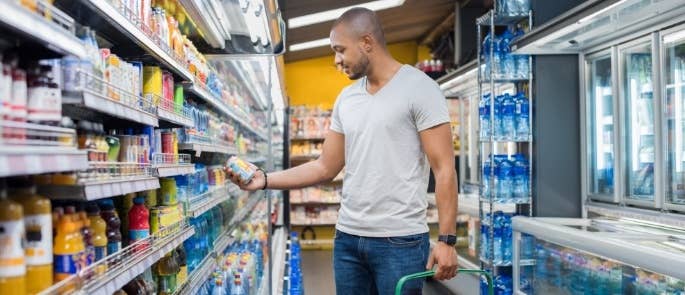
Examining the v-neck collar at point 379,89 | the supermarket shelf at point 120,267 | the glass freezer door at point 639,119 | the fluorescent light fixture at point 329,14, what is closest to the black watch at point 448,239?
the v-neck collar at point 379,89

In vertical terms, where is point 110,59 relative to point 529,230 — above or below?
above

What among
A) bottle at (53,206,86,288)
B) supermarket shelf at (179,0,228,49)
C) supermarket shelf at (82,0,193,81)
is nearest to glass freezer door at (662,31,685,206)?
supermarket shelf at (179,0,228,49)

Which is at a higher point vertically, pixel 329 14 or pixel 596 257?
pixel 329 14

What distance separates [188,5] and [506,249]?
3378 millimetres

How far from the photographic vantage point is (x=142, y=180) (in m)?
1.99

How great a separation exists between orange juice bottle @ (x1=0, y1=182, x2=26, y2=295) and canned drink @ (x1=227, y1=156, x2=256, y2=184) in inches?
56.6

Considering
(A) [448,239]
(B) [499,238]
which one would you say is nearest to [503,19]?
(B) [499,238]

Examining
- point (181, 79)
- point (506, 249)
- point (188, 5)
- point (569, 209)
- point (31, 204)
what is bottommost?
point (506, 249)

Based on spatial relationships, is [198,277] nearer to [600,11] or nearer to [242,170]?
[242,170]

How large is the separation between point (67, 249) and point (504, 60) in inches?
164

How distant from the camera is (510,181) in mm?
4828

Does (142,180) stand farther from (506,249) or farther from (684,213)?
(506,249)

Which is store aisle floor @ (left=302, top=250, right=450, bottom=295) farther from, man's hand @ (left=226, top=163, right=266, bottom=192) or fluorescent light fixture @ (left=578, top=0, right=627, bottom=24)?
man's hand @ (left=226, top=163, right=266, bottom=192)

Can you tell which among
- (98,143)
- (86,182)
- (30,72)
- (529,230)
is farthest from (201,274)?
(529,230)
